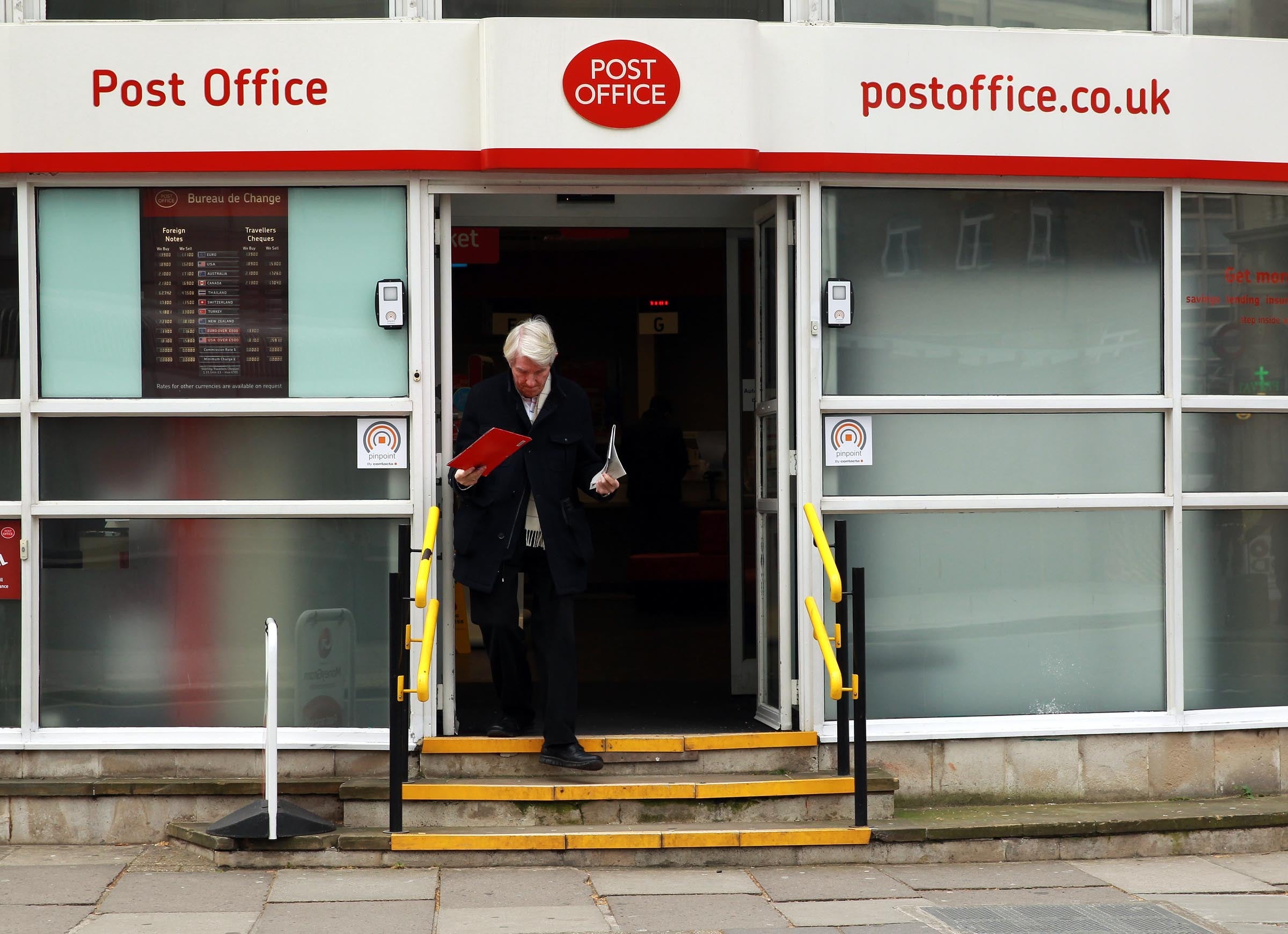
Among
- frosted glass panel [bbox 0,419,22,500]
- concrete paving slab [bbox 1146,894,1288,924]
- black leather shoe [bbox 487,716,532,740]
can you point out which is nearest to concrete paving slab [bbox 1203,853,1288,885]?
concrete paving slab [bbox 1146,894,1288,924]

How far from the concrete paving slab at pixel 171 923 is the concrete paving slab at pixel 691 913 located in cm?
131

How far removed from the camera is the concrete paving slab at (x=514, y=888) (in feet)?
17.1

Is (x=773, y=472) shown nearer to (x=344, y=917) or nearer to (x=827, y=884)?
(x=827, y=884)

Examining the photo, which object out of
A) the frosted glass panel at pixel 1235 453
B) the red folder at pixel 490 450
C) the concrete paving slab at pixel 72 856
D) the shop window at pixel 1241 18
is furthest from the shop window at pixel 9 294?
the shop window at pixel 1241 18

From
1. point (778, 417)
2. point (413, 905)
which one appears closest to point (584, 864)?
point (413, 905)

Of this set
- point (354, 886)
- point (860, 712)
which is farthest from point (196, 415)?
point (860, 712)

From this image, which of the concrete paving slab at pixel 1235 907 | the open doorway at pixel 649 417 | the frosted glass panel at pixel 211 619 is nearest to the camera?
the concrete paving slab at pixel 1235 907

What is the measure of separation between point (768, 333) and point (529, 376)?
133cm

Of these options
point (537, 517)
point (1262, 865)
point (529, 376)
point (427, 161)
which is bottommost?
point (1262, 865)

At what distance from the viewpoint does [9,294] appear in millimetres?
6168

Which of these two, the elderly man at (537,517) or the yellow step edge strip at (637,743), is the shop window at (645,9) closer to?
the elderly man at (537,517)

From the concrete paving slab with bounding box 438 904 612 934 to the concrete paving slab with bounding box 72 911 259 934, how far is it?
152 millimetres

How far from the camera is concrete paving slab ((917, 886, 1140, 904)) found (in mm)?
5301

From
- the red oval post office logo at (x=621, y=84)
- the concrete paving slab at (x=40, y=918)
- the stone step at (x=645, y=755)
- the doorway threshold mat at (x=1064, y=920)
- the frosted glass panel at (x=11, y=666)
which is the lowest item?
the doorway threshold mat at (x=1064, y=920)
